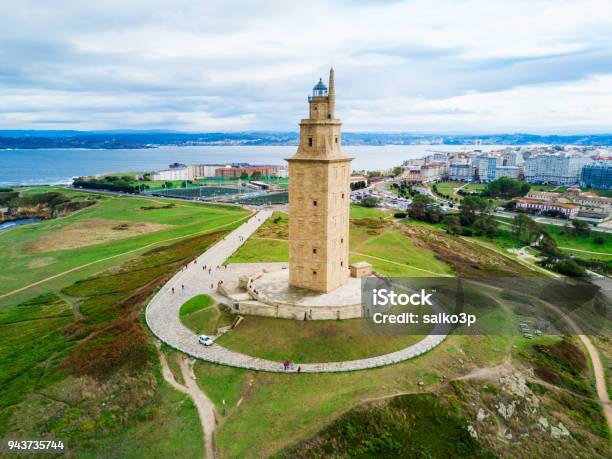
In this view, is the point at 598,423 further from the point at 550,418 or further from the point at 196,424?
the point at 196,424

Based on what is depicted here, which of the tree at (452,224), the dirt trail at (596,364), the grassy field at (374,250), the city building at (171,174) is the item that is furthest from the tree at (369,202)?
the city building at (171,174)

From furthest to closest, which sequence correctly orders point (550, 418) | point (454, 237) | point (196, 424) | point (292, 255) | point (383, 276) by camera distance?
point (454, 237) → point (383, 276) → point (292, 255) → point (550, 418) → point (196, 424)

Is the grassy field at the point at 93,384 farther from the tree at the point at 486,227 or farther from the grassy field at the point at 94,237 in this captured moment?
the tree at the point at 486,227

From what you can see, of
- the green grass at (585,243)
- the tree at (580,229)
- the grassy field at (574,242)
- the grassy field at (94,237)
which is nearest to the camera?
the grassy field at (94,237)

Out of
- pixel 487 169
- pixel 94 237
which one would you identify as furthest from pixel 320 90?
pixel 487 169

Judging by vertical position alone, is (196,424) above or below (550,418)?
above

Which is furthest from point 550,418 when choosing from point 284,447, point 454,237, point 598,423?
point 454,237

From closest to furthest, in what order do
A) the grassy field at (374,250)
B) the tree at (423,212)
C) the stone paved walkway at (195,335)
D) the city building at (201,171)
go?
the stone paved walkway at (195,335), the grassy field at (374,250), the tree at (423,212), the city building at (201,171)
